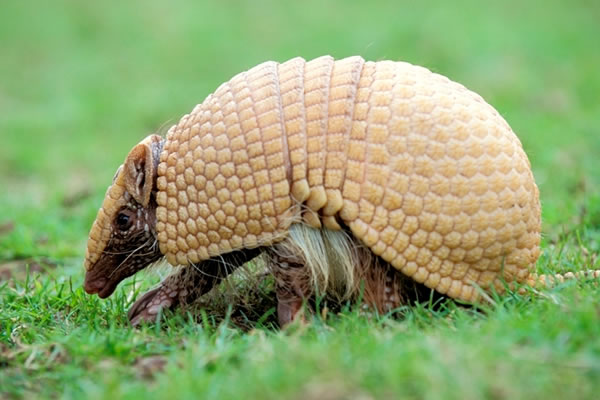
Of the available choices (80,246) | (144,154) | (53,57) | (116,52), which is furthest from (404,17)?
(144,154)

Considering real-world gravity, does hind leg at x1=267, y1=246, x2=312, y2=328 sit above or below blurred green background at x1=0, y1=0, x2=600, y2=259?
below

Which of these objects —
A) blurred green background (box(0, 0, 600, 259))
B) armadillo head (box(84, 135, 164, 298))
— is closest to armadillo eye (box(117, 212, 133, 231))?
armadillo head (box(84, 135, 164, 298))

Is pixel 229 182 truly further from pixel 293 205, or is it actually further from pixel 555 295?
pixel 555 295

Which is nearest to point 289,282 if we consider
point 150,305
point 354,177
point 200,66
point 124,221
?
point 354,177

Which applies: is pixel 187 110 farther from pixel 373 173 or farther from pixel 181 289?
pixel 373 173

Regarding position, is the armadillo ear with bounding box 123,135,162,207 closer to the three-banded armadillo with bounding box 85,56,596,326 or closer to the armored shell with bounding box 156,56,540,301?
the three-banded armadillo with bounding box 85,56,596,326

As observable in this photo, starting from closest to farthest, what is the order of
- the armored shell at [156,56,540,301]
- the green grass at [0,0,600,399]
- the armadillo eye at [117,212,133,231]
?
the green grass at [0,0,600,399], the armored shell at [156,56,540,301], the armadillo eye at [117,212,133,231]
